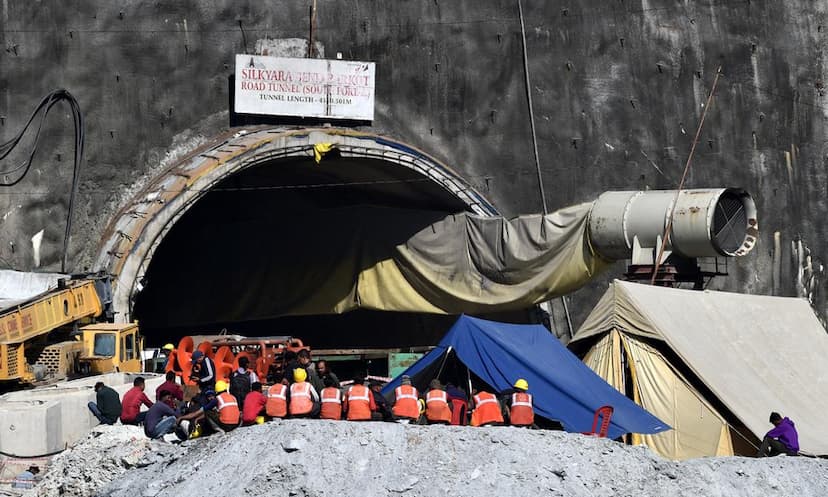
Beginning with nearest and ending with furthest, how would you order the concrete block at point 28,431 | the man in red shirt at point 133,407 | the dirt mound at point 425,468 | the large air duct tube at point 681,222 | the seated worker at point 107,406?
the dirt mound at point 425,468, the man in red shirt at point 133,407, the seated worker at point 107,406, the concrete block at point 28,431, the large air duct tube at point 681,222

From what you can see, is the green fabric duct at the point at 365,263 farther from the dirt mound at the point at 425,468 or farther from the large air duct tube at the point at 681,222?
the dirt mound at the point at 425,468

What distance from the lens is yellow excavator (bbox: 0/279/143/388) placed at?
23781 mm

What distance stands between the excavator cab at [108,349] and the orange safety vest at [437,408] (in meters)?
9.58

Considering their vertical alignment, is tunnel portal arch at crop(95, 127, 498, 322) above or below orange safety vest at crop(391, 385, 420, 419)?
above

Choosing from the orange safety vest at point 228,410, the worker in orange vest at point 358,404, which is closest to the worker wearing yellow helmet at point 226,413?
the orange safety vest at point 228,410

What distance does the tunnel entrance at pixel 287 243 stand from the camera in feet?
108

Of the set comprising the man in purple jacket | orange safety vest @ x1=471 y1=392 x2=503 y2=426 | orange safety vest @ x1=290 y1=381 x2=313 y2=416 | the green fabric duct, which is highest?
the green fabric duct

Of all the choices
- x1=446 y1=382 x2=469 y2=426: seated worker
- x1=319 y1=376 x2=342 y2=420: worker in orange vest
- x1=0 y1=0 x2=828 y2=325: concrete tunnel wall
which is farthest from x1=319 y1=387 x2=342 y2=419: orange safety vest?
x1=0 y1=0 x2=828 y2=325: concrete tunnel wall

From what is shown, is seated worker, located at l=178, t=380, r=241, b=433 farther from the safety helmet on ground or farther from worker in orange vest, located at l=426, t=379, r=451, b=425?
the safety helmet on ground

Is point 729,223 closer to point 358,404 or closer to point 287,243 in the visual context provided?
point 358,404

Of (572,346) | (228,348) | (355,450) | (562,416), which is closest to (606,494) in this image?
(355,450)

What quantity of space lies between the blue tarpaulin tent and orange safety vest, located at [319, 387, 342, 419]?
10.1 ft

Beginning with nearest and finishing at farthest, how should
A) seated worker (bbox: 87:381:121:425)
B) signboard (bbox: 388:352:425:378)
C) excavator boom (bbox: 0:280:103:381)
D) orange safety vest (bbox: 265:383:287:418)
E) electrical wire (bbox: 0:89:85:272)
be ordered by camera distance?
orange safety vest (bbox: 265:383:287:418), seated worker (bbox: 87:381:121:425), excavator boom (bbox: 0:280:103:381), electrical wire (bbox: 0:89:85:272), signboard (bbox: 388:352:425:378)

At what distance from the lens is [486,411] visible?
1825 centimetres
